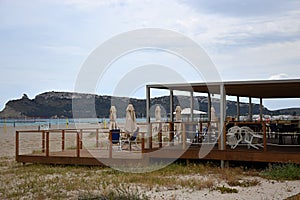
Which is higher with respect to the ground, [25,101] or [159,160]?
[25,101]

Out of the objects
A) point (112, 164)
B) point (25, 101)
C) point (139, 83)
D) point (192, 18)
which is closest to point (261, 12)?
point (192, 18)

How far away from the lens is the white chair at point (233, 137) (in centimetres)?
1170

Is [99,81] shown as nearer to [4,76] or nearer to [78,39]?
[78,39]

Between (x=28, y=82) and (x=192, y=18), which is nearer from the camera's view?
(x=192, y=18)

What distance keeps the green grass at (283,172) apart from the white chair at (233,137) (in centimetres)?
147

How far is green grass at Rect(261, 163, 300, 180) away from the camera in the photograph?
32.4 feet

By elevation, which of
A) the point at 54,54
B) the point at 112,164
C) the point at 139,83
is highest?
the point at 54,54

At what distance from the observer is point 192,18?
52.0 ft

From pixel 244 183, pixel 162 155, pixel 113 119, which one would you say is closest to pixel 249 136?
pixel 162 155

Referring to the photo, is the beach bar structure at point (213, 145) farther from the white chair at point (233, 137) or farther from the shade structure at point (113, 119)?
the shade structure at point (113, 119)

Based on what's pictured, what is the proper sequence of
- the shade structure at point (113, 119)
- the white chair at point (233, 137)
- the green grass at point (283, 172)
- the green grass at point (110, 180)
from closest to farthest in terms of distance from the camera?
the green grass at point (110, 180) → the green grass at point (283, 172) → the white chair at point (233, 137) → the shade structure at point (113, 119)

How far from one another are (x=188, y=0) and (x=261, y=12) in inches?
116

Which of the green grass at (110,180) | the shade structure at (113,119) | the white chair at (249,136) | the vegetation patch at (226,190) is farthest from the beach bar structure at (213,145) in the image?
the vegetation patch at (226,190)

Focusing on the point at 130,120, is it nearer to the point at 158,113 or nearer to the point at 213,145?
the point at 158,113
